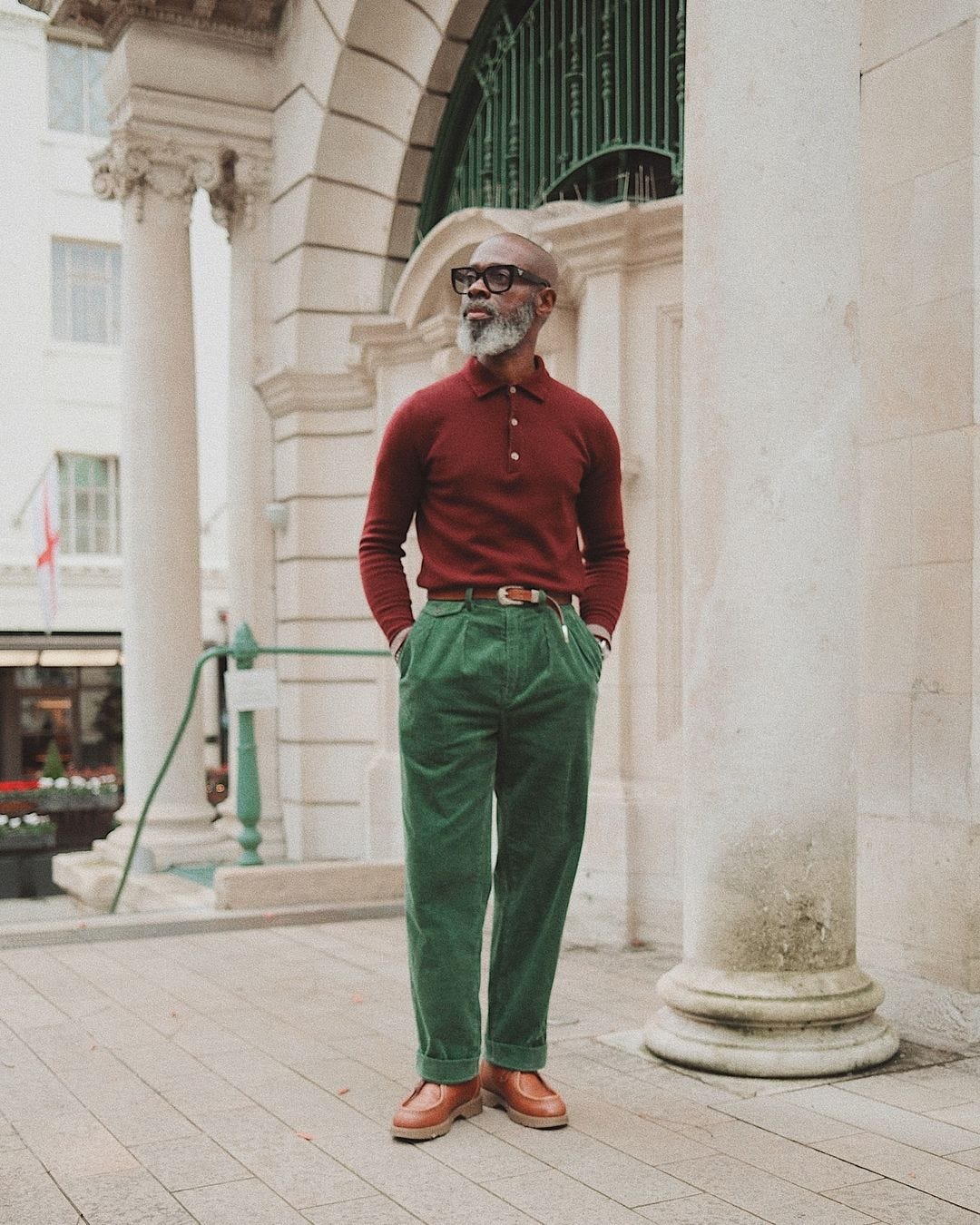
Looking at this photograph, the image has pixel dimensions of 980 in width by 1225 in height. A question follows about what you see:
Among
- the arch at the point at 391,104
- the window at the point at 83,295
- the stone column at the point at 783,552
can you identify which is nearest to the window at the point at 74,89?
the window at the point at 83,295

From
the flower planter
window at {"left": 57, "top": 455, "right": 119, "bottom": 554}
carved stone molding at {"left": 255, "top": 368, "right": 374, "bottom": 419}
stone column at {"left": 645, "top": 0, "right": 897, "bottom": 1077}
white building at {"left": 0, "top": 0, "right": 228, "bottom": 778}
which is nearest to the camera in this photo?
stone column at {"left": 645, "top": 0, "right": 897, "bottom": 1077}

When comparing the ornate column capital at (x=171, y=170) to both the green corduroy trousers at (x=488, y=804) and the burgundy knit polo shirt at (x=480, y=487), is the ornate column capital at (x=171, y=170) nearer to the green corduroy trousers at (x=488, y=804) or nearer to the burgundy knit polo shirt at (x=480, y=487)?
the burgundy knit polo shirt at (x=480, y=487)

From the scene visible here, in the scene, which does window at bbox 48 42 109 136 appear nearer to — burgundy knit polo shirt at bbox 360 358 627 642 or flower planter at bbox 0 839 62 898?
flower planter at bbox 0 839 62 898

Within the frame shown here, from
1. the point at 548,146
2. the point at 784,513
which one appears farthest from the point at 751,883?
the point at 548,146

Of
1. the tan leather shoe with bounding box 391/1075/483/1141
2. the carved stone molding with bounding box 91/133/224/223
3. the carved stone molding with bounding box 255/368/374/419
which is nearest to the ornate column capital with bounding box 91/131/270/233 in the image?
the carved stone molding with bounding box 91/133/224/223

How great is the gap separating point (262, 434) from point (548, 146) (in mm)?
3280

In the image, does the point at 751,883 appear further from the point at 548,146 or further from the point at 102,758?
the point at 102,758

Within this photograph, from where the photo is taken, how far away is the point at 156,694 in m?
10.9

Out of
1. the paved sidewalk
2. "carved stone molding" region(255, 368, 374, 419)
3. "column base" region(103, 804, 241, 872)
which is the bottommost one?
"column base" region(103, 804, 241, 872)

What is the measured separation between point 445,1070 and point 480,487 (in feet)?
4.73

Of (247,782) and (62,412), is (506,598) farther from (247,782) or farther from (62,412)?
(62,412)

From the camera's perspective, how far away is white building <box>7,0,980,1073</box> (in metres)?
4.36

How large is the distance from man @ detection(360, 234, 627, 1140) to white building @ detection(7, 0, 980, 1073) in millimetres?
663

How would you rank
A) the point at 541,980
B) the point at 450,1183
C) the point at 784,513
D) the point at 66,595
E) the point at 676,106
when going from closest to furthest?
1. the point at 450,1183
2. the point at 541,980
3. the point at 784,513
4. the point at 676,106
5. the point at 66,595
